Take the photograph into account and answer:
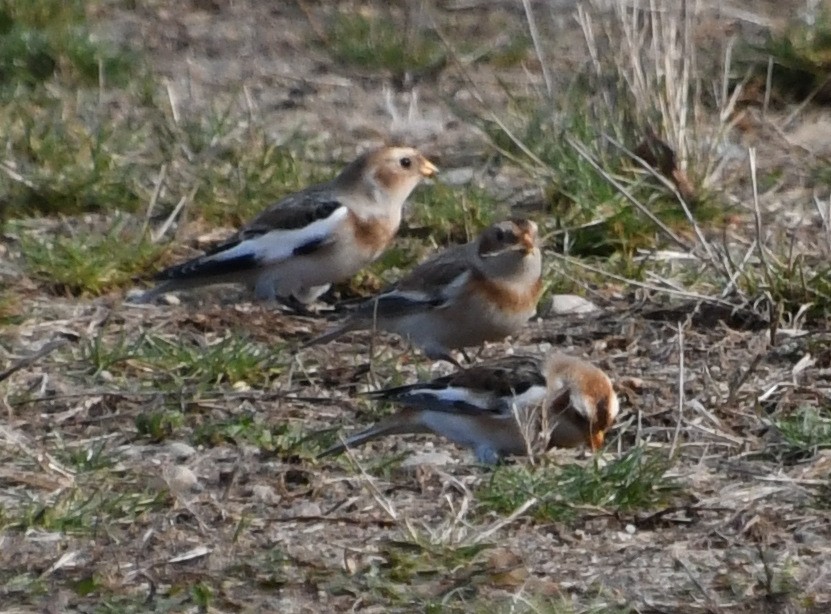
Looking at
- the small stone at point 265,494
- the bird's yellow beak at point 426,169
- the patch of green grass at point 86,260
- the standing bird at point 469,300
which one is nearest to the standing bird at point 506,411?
the small stone at point 265,494

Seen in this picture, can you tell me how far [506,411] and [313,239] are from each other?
2189mm

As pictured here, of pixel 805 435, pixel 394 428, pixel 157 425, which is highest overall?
pixel 805 435

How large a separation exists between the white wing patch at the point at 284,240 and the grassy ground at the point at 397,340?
21 centimetres

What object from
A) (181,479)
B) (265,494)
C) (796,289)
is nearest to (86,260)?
(181,479)

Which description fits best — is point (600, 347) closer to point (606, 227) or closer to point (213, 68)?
point (606, 227)

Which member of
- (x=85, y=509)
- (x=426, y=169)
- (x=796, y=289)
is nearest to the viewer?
(x=85, y=509)

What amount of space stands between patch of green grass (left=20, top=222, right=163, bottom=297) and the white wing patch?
0.34 meters

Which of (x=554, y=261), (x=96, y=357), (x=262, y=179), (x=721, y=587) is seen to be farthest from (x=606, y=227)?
(x=721, y=587)

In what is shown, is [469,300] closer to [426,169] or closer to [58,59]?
[426,169]

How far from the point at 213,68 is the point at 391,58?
0.89 m

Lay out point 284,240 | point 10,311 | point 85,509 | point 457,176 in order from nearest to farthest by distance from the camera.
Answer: point 85,509, point 10,311, point 284,240, point 457,176

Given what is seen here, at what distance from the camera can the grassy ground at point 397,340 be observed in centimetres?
466

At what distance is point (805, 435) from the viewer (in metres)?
5.43

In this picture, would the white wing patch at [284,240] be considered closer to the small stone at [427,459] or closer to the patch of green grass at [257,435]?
the patch of green grass at [257,435]
